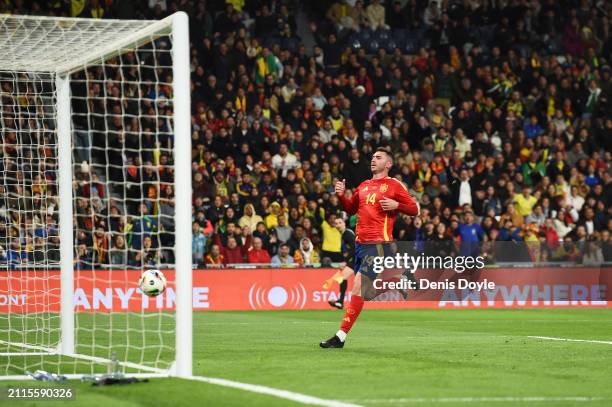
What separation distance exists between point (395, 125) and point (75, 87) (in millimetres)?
7917

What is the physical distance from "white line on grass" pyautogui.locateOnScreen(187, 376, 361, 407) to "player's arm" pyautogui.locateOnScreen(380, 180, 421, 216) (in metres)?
4.26

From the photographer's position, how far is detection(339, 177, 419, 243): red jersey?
44.0ft

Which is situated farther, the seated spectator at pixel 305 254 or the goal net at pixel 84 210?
the seated spectator at pixel 305 254

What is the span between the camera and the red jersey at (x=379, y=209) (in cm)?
1341

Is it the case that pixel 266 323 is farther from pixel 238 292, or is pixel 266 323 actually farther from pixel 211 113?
pixel 211 113

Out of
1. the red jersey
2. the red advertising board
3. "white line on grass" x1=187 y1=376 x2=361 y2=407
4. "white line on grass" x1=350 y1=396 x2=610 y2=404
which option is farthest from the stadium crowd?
"white line on grass" x1=350 y1=396 x2=610 y2=404

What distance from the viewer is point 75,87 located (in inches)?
968

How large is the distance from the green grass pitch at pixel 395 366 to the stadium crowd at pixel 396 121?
20.3 feet

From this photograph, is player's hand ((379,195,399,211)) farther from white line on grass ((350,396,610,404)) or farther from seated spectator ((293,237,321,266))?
seated spectator ((293,237,321,266))

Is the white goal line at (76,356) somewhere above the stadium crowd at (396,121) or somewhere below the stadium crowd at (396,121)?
below

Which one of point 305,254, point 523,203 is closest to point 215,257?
point 305,254

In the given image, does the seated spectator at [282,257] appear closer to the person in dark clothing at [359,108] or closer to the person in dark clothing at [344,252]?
the person in dark clothing at [344,252]

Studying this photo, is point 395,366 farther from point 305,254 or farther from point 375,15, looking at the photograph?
point 375,15

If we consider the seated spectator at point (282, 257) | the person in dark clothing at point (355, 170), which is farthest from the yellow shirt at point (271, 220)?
the person in dark clothing at point (355, 170)
